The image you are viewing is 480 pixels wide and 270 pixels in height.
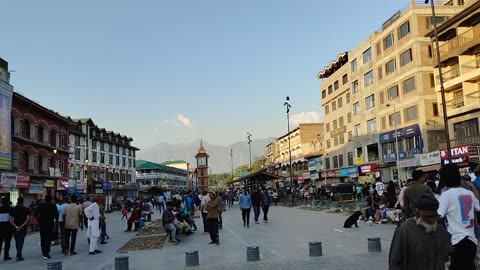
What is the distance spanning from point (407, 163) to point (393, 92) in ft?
25.3

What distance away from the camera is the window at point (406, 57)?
1559 inches

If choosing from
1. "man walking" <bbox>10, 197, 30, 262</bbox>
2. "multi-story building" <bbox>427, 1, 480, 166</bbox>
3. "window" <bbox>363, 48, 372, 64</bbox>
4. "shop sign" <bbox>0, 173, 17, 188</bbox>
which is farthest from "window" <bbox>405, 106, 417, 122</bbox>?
"man walking" <bbox>10, 197, 30, 262</bbox>

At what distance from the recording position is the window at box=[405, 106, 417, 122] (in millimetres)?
39406

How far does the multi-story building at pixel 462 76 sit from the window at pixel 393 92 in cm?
712

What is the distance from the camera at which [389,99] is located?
143ft

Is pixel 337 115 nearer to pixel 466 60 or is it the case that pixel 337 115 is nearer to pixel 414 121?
pixel 414 121

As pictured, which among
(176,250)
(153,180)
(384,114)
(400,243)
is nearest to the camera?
(400,243)

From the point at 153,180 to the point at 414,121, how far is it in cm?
7897

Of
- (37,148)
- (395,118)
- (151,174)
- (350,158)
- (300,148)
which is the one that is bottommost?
(350,158)

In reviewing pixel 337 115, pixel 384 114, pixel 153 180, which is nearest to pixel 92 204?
pixel 384 114

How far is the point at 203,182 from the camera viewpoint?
93.3m

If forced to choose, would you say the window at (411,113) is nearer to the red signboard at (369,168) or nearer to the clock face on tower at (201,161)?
the red signboard at (369,168)

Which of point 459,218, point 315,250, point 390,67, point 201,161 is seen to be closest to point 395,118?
point 390,67

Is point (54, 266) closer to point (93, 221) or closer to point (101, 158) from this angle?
point (93, 221)
